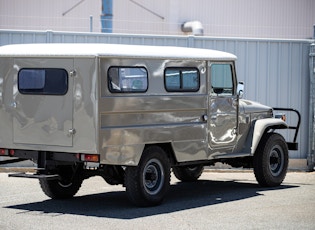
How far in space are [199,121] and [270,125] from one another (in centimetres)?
166

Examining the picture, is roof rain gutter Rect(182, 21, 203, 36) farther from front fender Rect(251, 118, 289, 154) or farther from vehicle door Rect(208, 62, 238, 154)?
vehicle door Rect(208, 62, 238, 154)

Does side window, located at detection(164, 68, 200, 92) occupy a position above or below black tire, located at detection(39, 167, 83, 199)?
above

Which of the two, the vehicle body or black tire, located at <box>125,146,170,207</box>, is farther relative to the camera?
black tire, located at <box>125,146,170,207</box>

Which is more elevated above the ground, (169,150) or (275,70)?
(275,70)

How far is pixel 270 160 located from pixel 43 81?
4.20 m

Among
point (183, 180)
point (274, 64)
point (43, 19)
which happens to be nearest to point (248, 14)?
point (43, 19)

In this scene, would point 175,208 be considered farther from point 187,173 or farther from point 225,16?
point 225,16

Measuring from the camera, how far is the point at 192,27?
30688 millimetres

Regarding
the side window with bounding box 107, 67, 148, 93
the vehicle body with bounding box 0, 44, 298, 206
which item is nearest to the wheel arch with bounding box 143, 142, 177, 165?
the vehicle body with bounding box 0, 44, 298, 206

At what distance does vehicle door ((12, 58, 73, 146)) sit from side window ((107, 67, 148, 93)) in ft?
1.75

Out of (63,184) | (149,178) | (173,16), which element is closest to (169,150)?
(149,178)

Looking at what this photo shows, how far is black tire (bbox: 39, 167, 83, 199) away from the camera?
1249 cm

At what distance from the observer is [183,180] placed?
587 inches

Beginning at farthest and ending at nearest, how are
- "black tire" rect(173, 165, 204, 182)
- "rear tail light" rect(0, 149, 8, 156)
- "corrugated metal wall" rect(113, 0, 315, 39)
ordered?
1. "corrugated metal wall" rect(113, 0, 315, 39)
2. "black tire" rect(173, 165, 204, 182)
3. "rear tail light" rect(0, 149, 8, 156)
